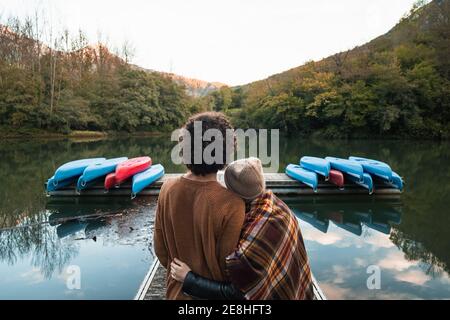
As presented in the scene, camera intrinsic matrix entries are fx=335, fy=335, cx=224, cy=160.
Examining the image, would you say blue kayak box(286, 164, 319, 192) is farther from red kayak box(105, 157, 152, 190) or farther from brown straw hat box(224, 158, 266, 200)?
brown straw hat box(224, 158, 266, 200)

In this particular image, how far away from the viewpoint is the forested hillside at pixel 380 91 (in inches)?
1017

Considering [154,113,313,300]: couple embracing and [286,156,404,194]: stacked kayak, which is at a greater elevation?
[154,113,313,300]: couple embracing

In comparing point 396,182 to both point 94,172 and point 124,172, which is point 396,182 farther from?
point 94,172

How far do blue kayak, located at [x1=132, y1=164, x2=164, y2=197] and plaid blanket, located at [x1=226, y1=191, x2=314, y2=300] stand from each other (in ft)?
19.9

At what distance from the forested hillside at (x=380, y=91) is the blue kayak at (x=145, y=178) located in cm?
2281

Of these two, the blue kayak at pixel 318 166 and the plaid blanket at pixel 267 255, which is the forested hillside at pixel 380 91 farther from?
the plaid blanket at pixel 267 255

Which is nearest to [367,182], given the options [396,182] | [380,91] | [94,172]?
[396,182]

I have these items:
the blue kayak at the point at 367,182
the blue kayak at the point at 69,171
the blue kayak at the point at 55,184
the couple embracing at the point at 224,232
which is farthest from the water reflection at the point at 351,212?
the blue kayak at the point at 55,184

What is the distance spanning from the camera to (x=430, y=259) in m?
4.43

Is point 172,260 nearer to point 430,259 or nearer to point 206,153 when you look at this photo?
point 206,153

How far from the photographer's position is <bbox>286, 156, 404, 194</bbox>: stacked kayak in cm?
742

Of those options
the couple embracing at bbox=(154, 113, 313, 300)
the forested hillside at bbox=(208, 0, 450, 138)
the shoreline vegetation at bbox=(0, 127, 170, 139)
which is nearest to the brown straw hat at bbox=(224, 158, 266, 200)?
the couple embracing at bbox=(154, 113, 313, 300)
